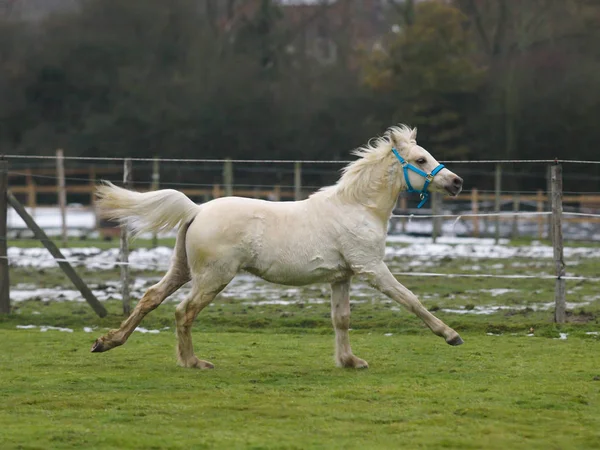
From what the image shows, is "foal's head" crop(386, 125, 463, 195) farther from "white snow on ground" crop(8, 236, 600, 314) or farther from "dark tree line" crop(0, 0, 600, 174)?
"dark tree line" crop(0, 0, 600, 174)

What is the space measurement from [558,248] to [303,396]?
17.6 feet

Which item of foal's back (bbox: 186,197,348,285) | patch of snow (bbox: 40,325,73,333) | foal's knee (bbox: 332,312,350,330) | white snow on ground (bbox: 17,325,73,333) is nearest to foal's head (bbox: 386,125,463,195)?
foal's back (bbox: 186,197,348,285)

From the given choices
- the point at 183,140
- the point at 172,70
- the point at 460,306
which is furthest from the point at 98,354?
the point at 172,70

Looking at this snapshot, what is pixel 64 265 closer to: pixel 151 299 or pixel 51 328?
pixel 51 328

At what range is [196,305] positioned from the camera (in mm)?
8859

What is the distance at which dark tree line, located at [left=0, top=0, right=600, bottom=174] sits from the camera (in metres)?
34.8

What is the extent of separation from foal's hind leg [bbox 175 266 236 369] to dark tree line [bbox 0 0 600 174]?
26869 millimetres

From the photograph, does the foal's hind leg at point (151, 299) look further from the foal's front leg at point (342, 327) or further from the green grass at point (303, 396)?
the foal's front leg at point (342, 327)

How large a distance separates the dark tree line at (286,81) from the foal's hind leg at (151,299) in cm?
2666

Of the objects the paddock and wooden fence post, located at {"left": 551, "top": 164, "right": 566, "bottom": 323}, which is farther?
wooden fence post, located at {"left": 551, "top": 164, "right": 566, "bottom": 323}

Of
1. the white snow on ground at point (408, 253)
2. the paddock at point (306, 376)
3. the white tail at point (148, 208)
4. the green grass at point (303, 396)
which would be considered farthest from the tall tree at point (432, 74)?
the white tail at point (148, 208)

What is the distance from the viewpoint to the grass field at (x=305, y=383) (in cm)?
623

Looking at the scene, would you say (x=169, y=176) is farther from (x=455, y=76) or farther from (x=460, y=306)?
(x=460, y=306)

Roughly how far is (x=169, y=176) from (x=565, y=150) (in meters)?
12.6
